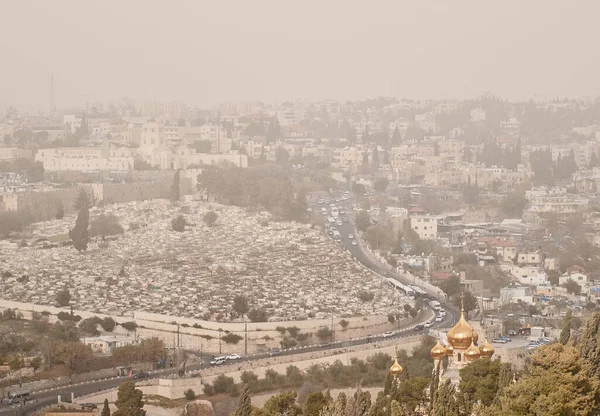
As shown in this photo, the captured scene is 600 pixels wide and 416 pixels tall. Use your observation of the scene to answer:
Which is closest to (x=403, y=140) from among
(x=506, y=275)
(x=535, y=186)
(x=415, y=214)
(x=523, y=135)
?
(x=523, y=135)

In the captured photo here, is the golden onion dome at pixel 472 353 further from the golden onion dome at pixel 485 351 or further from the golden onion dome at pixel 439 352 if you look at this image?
the golden onion dome at pixel 439 352

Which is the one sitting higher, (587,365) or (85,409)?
(587,365)

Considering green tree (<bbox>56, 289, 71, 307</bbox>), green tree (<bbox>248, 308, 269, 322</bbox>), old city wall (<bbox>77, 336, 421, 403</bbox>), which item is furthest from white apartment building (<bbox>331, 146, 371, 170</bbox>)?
old city wall (<bbox>77, 336, 421, 403</bbox>)

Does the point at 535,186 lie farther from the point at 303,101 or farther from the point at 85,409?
the point at 85,409

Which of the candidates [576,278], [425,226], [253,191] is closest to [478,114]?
[253,191]

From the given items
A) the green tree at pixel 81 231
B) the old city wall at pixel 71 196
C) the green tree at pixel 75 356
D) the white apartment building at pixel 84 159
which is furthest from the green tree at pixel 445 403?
the white apartment building at pixel 84 159

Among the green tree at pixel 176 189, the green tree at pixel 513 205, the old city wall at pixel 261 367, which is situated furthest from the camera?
the green tree at pixel 513 205
